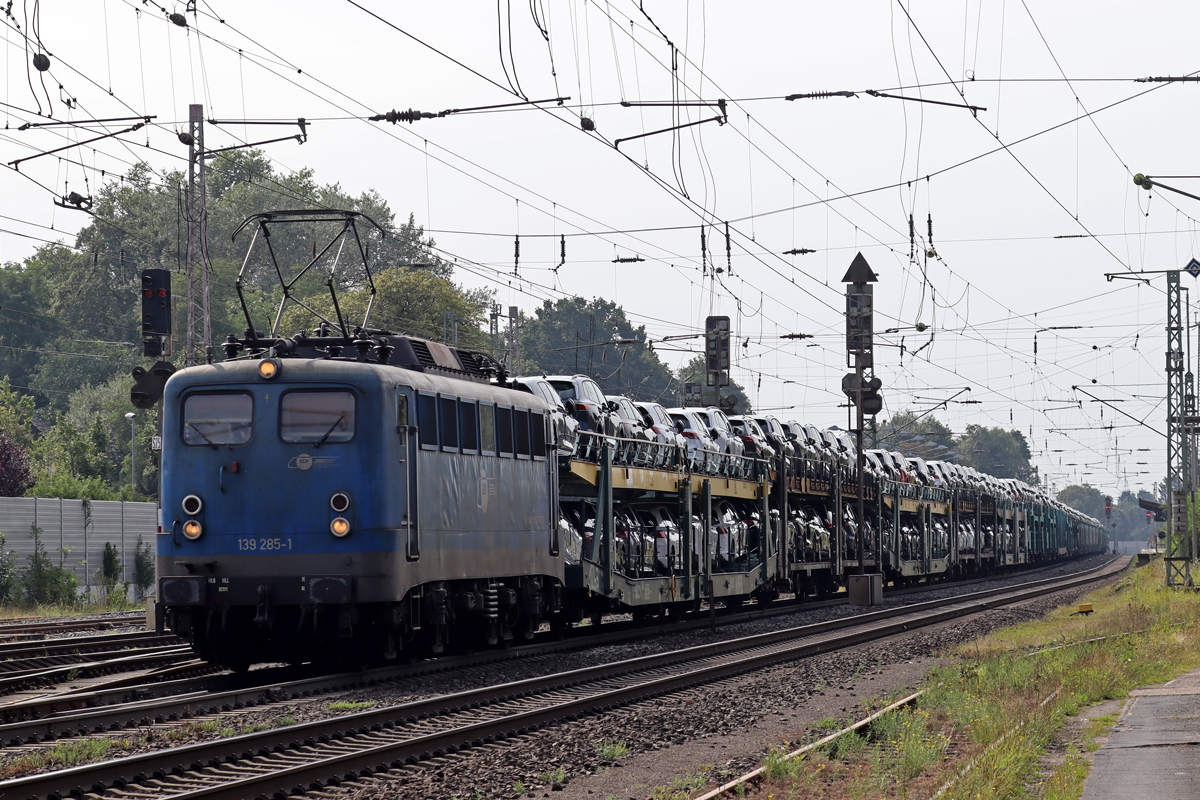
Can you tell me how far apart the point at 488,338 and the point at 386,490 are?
7104 centimetres

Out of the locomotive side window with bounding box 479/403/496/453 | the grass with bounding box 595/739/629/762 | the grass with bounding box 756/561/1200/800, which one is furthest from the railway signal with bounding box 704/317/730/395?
the grass with bounding box 595/739/629/762

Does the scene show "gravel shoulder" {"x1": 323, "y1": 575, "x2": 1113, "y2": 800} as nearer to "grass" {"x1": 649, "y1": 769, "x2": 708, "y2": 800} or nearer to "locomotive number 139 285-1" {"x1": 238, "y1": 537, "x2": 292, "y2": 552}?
"grass" {"x1": 649, "y1": 769, "x2": 708, "y2": 800}

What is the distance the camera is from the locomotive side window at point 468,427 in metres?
17.0

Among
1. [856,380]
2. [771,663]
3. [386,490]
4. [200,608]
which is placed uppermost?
[856,380]

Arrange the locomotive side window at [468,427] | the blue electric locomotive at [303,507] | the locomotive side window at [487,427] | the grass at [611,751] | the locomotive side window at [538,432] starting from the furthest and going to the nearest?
the locomotive side window at [538,432] < the locomotive side window at [487,427] < the locomotive side window at [468,427] < the blue electric locomotive at [303,507] < the grass at [611,751]

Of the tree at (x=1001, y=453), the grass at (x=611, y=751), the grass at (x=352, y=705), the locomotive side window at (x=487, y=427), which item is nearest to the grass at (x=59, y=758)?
the grass at (x=352, y=705)

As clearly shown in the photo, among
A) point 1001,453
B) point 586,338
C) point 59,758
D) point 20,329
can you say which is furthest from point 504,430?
point 1001,453

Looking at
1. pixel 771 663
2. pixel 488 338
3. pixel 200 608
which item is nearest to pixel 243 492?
pixel 200 608

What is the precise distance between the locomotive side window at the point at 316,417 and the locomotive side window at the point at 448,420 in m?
1.51

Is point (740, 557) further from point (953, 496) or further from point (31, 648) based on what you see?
point (953, 496)

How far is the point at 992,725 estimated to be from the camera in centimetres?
1188

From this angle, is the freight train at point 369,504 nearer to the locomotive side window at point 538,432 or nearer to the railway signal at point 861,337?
the locomotive side window at point 538,432

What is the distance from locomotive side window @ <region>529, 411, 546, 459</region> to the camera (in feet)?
62.9

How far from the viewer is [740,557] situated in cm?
3028
